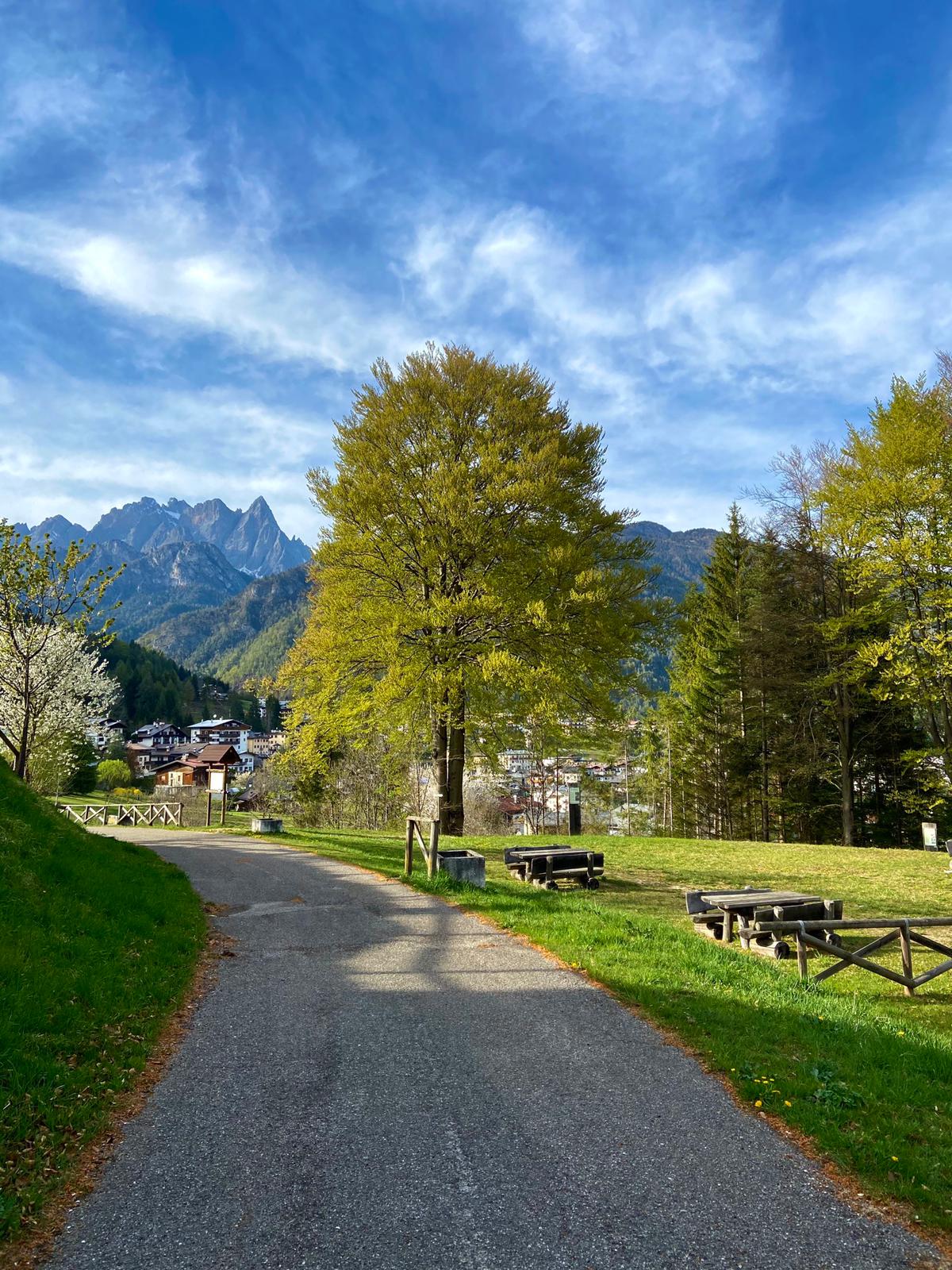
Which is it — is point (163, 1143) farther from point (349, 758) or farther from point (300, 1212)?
point (349, 758)

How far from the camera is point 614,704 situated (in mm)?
17719

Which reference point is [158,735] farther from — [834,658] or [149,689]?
[834,658]

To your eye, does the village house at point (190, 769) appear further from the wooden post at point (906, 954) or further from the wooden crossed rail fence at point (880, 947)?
the wooden post at point (906, 954)

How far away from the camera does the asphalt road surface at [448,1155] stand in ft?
10.8

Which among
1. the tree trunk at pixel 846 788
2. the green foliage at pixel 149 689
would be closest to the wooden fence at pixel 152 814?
the tree trunk at pixel 846 788

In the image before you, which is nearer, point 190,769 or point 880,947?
point 880,947

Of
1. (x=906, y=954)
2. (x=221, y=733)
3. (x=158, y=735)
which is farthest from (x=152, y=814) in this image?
(x=221, y=733)

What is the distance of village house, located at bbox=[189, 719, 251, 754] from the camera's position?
13000cm

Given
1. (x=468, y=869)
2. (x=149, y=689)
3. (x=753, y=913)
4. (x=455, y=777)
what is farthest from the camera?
(x=149, y=689)

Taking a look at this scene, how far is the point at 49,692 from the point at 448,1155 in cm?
2692

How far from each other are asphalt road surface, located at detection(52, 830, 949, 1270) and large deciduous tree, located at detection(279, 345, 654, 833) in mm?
9856

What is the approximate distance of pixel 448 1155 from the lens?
4.09 meters

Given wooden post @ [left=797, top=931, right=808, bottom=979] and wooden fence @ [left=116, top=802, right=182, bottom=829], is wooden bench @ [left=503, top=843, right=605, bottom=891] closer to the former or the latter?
wooden post @ [left=797, top=931, right=808, bottom=979]

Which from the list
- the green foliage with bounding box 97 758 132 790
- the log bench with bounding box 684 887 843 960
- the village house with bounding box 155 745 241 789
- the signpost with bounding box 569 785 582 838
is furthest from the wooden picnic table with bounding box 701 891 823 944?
the village house with bounding box 155 745 241 789
